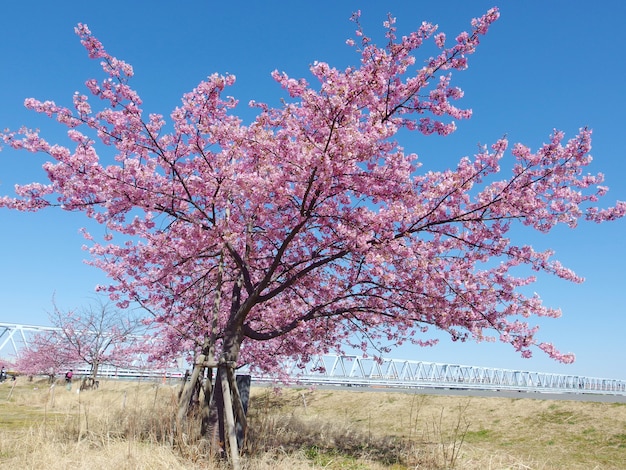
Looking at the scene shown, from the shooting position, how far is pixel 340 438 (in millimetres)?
11000

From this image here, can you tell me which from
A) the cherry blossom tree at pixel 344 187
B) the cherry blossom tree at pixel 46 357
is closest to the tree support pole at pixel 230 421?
→ the cherry blossom tree at pixel 344 187

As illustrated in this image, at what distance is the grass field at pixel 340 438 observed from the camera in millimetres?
7051

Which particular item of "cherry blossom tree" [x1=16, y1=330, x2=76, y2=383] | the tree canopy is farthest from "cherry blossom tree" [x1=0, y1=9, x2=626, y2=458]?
"cherry blossom tree" [x1=16, y1=330, x2=76, y2=383]

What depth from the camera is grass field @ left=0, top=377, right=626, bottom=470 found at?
7.05 meters

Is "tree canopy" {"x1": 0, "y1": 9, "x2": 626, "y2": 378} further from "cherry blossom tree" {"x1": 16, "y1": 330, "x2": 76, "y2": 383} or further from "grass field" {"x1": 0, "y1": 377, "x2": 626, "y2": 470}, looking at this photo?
"cherry blossom tree" {"x1": 16, "y1": 330, "x2": 76, "y2": 383}

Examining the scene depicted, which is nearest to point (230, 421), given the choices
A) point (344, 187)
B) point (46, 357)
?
point (344, 187)

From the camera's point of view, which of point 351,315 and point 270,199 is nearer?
point 270,199

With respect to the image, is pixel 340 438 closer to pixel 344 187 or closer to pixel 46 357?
pixel 344 187

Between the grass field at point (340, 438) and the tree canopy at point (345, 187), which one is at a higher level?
the tree canopy at point (345, 187)

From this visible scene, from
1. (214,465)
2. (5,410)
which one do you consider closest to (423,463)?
(214,465)

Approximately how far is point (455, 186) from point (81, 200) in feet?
21.3

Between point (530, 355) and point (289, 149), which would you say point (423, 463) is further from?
point (289, 149)

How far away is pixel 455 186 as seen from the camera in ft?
24.6

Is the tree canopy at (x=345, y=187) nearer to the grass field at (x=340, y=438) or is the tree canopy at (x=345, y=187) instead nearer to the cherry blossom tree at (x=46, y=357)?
the grass field at (x=340, y=438)
